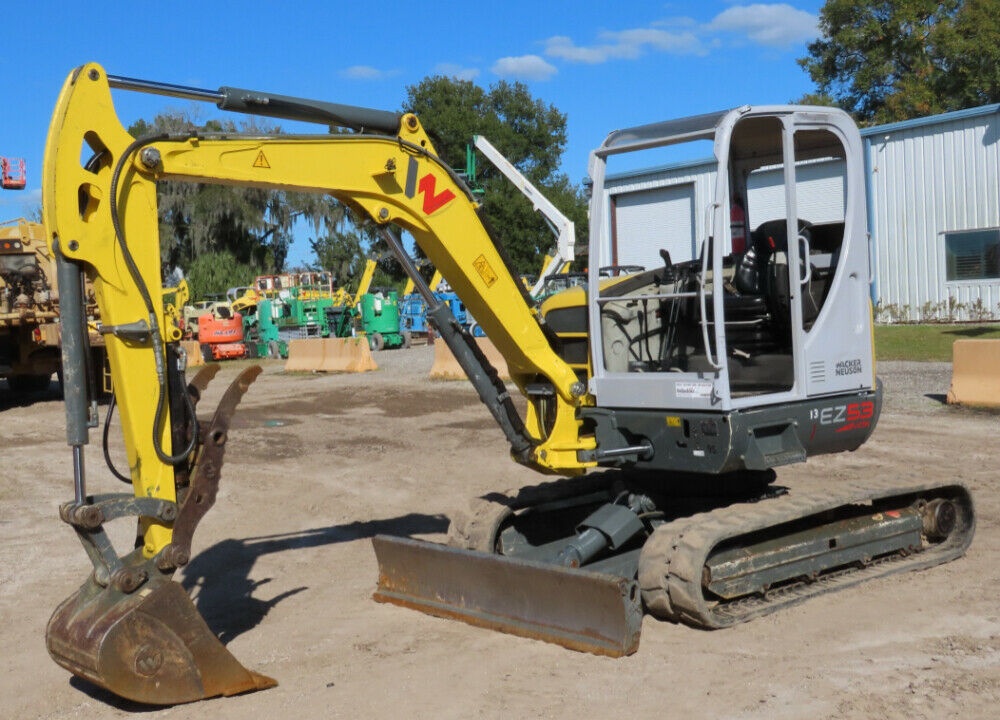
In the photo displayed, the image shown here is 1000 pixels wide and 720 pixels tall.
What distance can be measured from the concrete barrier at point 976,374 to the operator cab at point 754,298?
7.43 meters

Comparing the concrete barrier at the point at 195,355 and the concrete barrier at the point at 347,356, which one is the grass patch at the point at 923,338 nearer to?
the concrete barrier at the point at 347,356

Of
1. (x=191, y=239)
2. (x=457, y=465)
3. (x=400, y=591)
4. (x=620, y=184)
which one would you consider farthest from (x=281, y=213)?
(x=400, y=591)

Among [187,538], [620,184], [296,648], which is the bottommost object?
[296,648]

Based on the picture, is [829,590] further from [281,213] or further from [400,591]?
[281,213]

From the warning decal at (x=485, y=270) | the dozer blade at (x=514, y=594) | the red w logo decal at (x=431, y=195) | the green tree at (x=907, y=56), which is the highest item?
the green tree at (x=907, y=56)

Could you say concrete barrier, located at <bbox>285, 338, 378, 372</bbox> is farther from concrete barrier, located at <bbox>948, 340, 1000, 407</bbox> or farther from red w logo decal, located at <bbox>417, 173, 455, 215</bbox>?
red w logo decal, located at <bbox>417, 173, 455, 215</bbox>

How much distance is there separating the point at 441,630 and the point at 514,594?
516mm

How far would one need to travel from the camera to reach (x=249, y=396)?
20.7 meters

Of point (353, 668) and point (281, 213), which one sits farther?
point (281, 213)

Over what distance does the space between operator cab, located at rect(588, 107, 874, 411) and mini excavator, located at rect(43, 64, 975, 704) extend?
2 centimetres

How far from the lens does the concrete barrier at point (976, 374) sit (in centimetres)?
1384

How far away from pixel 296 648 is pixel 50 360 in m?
16.7

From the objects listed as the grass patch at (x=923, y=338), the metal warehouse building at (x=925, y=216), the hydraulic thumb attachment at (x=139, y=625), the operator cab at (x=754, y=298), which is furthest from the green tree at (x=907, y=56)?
the hydraulic thumb attachment at (x=139, y=625)

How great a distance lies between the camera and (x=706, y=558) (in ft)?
20.3
